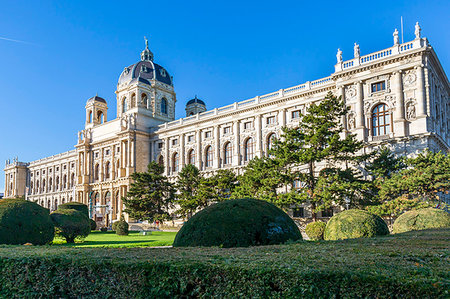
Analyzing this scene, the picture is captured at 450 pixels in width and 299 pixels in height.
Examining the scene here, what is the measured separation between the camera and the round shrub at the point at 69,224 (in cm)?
2412

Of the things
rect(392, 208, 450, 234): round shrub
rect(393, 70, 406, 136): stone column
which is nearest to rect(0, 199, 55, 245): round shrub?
rect(392, 208, 450, 234): round shrub

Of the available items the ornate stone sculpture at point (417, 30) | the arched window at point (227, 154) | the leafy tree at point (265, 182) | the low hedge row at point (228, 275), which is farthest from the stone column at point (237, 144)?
the low hedge row at point (228, 275)

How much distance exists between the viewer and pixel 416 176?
995 inches

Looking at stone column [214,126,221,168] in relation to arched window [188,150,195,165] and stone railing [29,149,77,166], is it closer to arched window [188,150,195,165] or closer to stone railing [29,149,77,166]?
arched window [188,150,195,165]

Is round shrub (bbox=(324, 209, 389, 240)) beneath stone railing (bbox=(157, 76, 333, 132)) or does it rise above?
beneath

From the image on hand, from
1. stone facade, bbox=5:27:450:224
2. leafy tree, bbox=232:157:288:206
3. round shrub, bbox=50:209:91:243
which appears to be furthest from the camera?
stone facade, bbox=5:27:450:224

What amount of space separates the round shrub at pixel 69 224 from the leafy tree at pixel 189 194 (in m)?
14.5

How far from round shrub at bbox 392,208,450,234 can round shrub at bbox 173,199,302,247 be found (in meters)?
9.35

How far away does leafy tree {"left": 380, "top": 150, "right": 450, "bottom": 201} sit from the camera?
24.7m

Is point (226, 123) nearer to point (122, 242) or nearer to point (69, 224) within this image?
point (122, 242)

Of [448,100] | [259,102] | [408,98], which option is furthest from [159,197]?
[448,100]

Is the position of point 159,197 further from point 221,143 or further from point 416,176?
point 416,176

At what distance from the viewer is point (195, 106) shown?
70188 mm

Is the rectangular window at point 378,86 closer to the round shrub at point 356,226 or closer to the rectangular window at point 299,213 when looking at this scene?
the rectangular window at point 299,213
